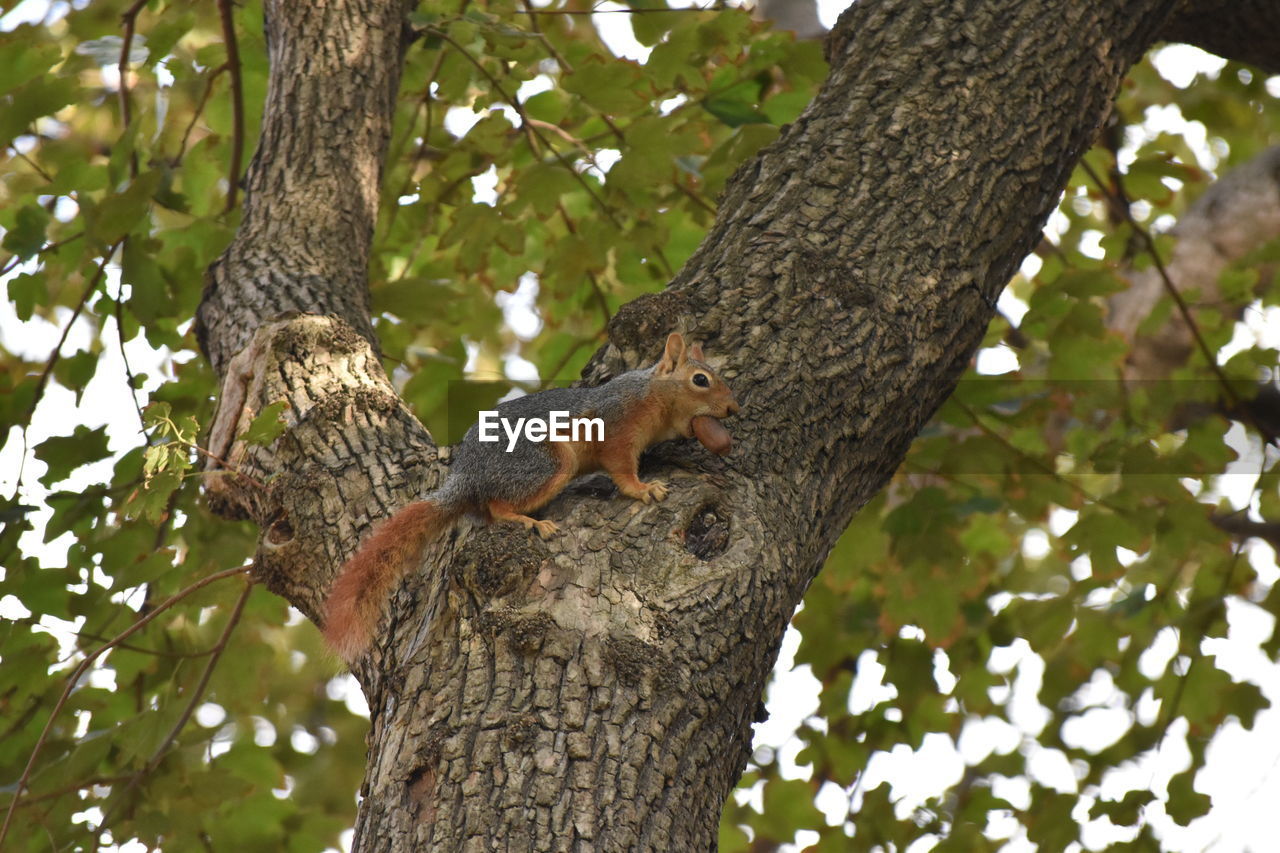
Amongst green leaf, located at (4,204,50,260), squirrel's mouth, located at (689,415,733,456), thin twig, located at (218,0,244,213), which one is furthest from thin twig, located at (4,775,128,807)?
squirrel's mouth, located at (689,415,733,456)

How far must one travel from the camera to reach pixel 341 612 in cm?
229

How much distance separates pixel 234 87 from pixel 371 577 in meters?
2.38

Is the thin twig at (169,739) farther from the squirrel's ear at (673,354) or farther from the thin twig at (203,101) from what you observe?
the thin twig at (203,101)

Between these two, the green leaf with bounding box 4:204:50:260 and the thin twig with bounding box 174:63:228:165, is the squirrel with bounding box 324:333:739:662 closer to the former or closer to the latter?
the green leaf with bounding box 4:204:50:260

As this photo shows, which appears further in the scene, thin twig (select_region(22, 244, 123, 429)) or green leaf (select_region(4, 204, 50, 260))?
thin twig (select_region(22, 244, 123, 429))

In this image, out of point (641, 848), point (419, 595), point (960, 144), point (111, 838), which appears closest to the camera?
point (641, 848)

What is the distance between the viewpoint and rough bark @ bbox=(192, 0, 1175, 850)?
6.17ft

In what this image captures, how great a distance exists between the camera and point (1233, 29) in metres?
3.86

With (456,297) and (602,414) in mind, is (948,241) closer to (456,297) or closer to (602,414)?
(602,414)

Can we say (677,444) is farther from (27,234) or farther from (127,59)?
(127,59)

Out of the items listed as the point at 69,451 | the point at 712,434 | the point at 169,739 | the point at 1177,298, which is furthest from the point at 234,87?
the point at 1177,298

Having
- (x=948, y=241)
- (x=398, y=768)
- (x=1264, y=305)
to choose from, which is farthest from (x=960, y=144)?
(x=1264, y=305)

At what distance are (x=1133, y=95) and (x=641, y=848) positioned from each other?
6248 millimetres

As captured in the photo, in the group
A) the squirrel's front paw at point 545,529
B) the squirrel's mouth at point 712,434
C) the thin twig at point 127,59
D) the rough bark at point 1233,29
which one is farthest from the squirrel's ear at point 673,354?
the rough bark at point 1233,29
